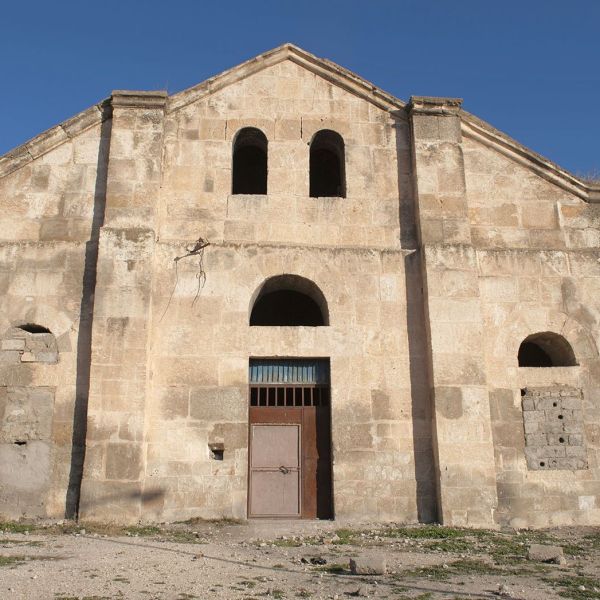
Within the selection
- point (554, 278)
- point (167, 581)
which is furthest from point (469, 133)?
point (167, 581)

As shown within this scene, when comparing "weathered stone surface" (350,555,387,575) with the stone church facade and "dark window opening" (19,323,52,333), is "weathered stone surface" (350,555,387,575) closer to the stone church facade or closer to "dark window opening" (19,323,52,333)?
the stone church facade

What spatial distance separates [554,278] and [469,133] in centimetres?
346

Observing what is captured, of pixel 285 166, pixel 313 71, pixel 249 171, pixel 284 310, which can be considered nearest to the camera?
pixel 285 166

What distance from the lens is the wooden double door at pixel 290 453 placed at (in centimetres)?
1178

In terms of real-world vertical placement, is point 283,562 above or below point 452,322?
below

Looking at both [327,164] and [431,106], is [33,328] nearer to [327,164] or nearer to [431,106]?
[327,164]

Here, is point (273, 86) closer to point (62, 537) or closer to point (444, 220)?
point (444, 220)

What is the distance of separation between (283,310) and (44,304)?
16.0 feet

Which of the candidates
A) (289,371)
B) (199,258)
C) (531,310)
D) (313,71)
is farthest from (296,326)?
(313,71)

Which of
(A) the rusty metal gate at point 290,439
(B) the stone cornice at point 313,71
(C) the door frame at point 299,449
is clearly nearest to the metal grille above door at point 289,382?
(A) the rusty metal gate at point 290,439

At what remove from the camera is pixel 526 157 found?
1384cm

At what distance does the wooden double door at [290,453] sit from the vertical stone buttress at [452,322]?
202 centimetres

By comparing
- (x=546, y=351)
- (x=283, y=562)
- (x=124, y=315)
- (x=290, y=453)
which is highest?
(x=124, y=315)

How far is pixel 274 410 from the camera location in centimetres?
1227
